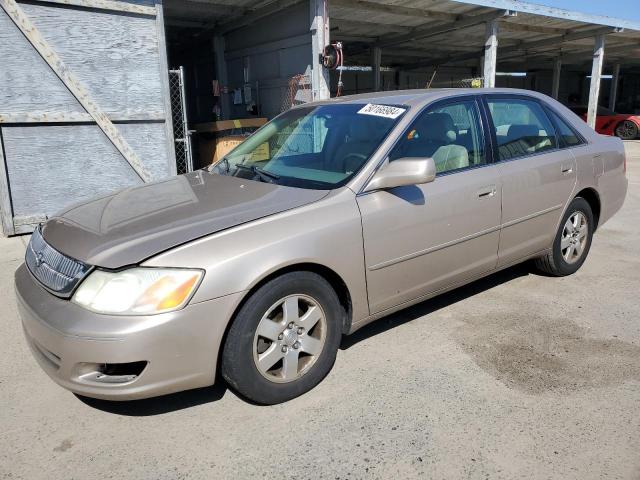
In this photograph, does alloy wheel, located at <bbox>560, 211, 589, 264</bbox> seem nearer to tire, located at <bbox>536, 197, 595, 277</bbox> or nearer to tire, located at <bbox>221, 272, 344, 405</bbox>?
tire, located at <bbox>536, 197, 595, 277</bbox>

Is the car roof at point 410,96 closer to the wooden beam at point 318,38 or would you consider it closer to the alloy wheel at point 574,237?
the alloy wheel at point 574,237

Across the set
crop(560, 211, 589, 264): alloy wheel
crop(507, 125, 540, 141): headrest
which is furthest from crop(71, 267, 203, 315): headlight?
crop(560, 211, 589, 264): alloy wheel

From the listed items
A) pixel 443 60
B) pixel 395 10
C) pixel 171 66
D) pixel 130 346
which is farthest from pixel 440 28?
pixel 130 346

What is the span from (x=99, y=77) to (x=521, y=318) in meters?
5.90

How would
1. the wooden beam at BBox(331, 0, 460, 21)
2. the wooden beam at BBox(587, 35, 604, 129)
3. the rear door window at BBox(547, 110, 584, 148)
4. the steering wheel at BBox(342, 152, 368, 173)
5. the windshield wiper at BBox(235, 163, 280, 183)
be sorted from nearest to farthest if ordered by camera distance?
the steering wheel at BBox(342, 152, 368, 173) → the windshield wiper at BBox(235, 163, 280, 183) → the rear door window at BBox(547, 110, 584, 148) → the wooden beam at BBox(331, 0, 460, 21) → the wooden beam at BBox(587, 35, 604, 129)

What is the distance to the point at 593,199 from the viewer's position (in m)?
4.69

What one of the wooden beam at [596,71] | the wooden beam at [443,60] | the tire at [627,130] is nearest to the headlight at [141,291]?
the wooden beam at [596,71]

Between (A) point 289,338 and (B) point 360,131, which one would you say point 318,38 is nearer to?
(B) point 360,131

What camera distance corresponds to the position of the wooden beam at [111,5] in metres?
6.38

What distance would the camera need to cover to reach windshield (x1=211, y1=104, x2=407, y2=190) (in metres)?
3.25

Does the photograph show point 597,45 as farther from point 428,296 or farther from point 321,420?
point 321,420

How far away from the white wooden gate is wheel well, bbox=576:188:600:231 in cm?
534

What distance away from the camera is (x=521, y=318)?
3850mm

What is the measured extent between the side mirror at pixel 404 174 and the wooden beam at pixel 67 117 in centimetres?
506
